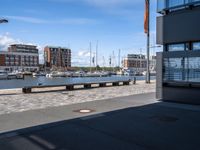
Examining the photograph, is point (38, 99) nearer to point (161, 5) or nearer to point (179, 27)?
point (179, 27)

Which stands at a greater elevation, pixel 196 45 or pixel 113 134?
pixel 196 45

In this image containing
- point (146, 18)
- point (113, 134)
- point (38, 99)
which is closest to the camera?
Result: point (113, 134)

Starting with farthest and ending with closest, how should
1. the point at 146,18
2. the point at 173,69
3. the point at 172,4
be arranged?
the point at 146,18
the point at 172,4
the point at 173,69

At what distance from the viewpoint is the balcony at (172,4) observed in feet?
44.2

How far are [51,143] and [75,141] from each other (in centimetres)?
63

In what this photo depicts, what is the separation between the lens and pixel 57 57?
143 metres

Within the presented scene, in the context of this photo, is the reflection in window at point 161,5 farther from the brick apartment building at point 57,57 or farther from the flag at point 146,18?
the brick apartment building at point 57,57

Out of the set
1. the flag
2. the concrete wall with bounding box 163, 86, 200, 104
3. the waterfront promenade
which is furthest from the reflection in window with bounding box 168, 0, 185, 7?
the flag

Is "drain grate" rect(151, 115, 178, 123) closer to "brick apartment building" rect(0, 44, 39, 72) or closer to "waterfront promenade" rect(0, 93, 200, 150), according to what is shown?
"waterfront promenade" rect(0, 93, 200, 150)

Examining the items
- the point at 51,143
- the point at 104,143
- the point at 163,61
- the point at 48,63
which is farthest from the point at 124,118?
the point at 48,63

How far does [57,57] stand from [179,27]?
13278 centimetres

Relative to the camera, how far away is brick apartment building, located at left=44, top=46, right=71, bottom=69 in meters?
140

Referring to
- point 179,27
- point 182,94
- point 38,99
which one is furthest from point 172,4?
point 38,99

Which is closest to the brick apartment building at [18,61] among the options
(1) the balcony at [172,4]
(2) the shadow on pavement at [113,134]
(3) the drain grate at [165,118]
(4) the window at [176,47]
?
(1) the balcony at [172,4]
